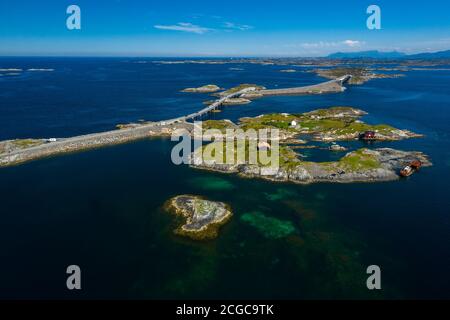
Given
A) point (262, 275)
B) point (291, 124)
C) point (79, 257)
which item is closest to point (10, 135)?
point (79, 257)

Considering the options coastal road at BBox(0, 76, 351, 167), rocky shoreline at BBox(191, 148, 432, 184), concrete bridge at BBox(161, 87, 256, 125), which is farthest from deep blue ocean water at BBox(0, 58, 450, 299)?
concrete bridge at BBox(161, 87, 256, 125)

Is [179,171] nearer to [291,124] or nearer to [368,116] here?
[291,124]

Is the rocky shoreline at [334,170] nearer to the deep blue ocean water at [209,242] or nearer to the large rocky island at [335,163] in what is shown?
the large rocky island at [335,163]

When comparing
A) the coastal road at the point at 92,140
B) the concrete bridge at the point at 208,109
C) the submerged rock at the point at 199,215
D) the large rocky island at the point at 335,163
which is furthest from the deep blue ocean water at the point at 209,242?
the concrete bridge at the point at 208,109

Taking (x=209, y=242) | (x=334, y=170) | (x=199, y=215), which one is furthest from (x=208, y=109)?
(x=209, y=242)

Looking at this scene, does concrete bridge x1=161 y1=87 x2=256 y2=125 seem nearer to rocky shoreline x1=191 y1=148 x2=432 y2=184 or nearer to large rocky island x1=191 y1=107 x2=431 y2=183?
large rocky island x1=191 y1=107 x2=431 y2=183

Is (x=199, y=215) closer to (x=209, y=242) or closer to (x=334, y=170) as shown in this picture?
(x=209, y=242)

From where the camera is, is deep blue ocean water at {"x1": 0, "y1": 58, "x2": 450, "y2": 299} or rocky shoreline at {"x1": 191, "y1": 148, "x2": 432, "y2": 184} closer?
deep blue ocean water at {"x1": 0, "y1": 58, "x2": 450, "y2": 299}
